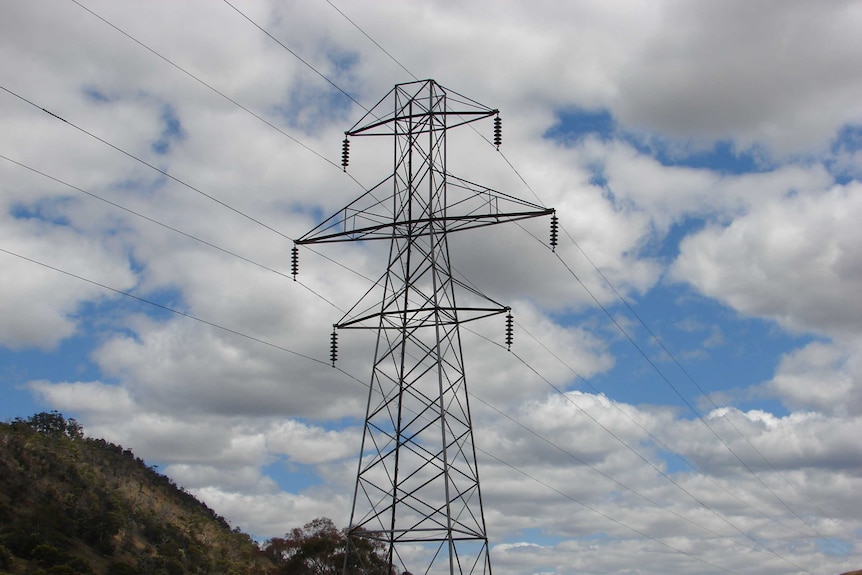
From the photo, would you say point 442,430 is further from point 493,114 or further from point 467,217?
point 493,114

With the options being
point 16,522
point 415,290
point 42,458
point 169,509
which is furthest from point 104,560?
point 415,290

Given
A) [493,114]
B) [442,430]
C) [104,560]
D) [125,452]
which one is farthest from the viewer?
[125,452]

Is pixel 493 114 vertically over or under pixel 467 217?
over

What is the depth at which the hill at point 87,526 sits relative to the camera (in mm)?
67438

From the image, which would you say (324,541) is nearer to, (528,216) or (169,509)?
(169,509)

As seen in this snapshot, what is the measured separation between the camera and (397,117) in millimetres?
38156

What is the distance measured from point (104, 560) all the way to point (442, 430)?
53471mm

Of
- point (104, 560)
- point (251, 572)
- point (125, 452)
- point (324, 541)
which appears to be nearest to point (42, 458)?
point (104, 560)

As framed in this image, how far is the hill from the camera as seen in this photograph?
221ft

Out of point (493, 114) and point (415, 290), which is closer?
point (415, 290)

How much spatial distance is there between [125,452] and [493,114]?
116 meters

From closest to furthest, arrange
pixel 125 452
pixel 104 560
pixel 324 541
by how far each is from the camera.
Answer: pixel 104 560, pixel 324 541, pixel 125 452

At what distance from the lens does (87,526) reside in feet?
257

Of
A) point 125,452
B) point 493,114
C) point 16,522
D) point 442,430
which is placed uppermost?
point 125,452
